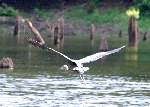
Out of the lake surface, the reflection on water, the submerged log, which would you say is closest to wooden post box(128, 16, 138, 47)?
the lake surface

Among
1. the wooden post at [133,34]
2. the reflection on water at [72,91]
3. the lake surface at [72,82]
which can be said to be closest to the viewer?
the reflection on water at [72,91]

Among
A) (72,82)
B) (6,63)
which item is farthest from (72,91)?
(6,63)

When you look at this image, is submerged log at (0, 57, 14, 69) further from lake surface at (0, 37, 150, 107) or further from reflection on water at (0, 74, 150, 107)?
reflection on water at (0, 74, 150, 107)

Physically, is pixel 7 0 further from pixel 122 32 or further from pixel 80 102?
pixel 80 102

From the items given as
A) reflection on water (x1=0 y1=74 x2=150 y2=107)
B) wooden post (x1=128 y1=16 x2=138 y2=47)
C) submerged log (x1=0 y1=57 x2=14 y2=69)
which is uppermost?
wooden post (x1=128 y1=16 x2=138 y2=47)

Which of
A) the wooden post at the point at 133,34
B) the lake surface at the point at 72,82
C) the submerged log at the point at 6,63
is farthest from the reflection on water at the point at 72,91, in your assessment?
the wooden post at the point at 133,34

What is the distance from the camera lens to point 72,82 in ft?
130

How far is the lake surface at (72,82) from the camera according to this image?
32875mm

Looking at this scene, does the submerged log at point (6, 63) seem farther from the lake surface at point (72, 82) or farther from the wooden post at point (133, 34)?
the wooden post at point (133, 34)

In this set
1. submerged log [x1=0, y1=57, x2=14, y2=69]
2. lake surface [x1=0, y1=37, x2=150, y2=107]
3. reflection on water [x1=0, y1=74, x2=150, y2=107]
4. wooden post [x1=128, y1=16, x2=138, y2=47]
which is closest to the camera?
reflection on water [x1=0, y1=74, x2=150, y2=107]

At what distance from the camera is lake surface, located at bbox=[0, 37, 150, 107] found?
108 feet

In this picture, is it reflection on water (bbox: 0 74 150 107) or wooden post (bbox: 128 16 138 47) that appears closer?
reflection on water (bbox: 0 74 150 107)

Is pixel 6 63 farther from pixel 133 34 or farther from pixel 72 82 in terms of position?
pixel 133 34

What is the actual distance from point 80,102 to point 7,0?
59.8 meters
